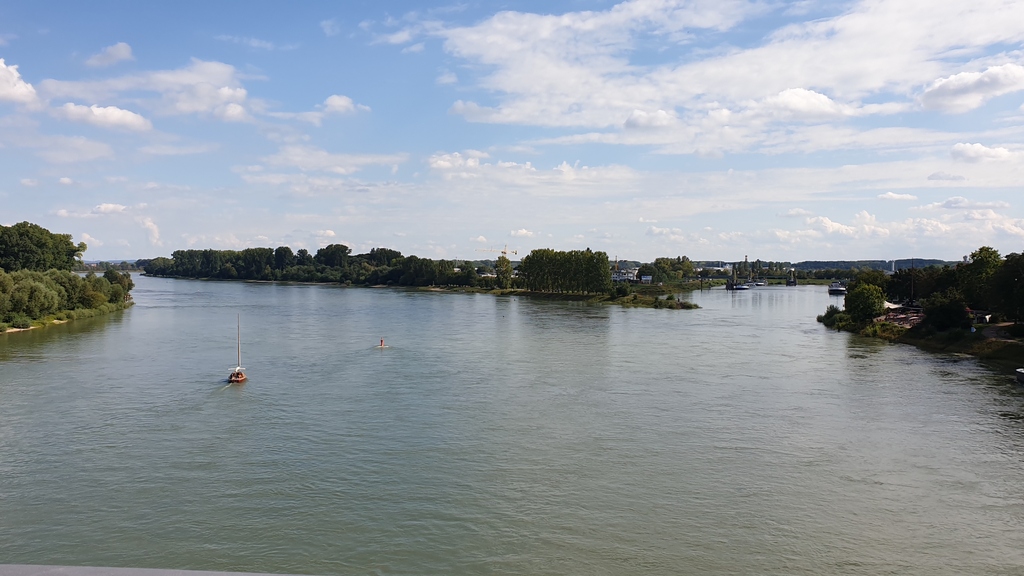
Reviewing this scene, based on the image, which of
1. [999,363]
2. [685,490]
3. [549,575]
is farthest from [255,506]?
[999,363]

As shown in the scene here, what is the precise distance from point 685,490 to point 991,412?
1502 centimetres

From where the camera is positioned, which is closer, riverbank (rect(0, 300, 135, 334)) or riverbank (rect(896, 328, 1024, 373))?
riverbank (rect(896, 328, 1024, 373))

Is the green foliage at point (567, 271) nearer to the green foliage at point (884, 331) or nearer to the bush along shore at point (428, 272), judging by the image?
the bush along shore at point (428, 272)

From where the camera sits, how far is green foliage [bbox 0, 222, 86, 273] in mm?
67938

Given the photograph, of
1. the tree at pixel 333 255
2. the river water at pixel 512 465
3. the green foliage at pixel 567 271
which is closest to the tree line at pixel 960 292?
the river water at pixel 512 465

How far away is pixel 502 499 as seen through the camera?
1522cm

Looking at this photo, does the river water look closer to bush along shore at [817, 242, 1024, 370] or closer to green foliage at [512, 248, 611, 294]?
bush along shore at [817, 242, 1024, 370]

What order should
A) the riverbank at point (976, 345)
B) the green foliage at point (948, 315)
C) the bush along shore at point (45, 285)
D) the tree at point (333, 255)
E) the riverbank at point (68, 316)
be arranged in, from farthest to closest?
1. the tree at point (333, 255)
2. the bush along shore at point (45, 285)
3. the riverbank at point (68, 316)
4. the green foliage at point (948, 315)
5. the riverbank at point (976, 345)

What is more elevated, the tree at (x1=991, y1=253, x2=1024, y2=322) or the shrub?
the tree at (x1=991, y1=253, x2=1024, y2=322)

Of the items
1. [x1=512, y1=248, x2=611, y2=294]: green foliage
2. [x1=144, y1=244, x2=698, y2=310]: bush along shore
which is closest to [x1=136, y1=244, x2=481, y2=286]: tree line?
[x1=144, y1=244, x2=698, y2=310]: bush along shore

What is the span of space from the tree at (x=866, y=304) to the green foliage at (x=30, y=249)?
246 feet

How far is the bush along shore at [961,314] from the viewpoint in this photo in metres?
36.2

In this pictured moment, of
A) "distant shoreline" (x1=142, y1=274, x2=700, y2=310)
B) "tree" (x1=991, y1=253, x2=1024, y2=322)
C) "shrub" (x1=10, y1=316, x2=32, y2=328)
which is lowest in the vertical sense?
"shrub" (x1=10, y1=316, x2=32, y2=328)

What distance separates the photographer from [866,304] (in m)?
50.6
